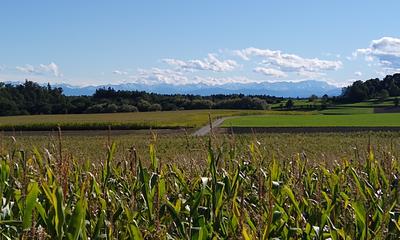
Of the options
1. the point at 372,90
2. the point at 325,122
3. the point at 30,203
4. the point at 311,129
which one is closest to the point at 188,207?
the point at 30,203

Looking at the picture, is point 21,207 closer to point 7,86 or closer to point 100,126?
point 100,126

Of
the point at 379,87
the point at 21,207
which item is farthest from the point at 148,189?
the point at 379,87

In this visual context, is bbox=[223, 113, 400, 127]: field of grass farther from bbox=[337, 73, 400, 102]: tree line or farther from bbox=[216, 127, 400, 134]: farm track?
bbox=[337, 73, 400, 102]: tree line

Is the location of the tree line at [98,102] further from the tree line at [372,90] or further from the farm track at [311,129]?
the farm track at [311,129]

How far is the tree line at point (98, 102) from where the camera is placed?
98438 mm

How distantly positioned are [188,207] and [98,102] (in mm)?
100300

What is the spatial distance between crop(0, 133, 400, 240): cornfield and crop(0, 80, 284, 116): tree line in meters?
93.0

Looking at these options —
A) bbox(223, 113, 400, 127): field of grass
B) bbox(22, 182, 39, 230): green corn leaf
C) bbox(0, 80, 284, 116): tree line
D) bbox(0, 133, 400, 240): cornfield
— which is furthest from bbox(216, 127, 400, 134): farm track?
bbox(22, 182, 39, 230): green corn leaf

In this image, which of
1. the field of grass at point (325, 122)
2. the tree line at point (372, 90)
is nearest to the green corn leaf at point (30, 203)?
the field of grass at point (325, 122)

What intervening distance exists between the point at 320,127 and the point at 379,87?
77.8m

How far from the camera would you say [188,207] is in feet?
13.0

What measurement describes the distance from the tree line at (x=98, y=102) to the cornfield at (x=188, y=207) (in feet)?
305

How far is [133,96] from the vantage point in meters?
111

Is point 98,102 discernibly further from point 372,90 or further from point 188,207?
point 188,207
